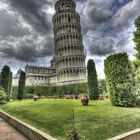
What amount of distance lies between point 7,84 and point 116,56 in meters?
21.5

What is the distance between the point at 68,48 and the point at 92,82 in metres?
66.6

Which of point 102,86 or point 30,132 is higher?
point 102,86

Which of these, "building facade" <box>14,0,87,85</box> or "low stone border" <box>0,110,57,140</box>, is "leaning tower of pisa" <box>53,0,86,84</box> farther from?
"low stone border" <box>0,110,57,140</box>

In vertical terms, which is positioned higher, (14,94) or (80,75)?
(80,75)

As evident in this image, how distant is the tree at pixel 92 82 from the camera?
2511cm

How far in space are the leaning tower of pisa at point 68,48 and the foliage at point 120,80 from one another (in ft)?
232

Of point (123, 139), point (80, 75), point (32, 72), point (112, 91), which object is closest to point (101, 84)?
point (112, 91)

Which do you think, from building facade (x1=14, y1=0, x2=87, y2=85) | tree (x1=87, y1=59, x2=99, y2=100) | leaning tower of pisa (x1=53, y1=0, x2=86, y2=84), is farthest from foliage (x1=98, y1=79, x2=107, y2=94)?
leaning tower of pisa (x1=53, y1=0, x2=86, y2=84)

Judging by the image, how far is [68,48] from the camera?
90938mm

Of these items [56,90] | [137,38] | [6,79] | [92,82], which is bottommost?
[56,90]

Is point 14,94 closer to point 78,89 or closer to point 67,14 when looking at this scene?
point 78,89

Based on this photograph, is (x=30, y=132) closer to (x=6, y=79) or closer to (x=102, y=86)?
(x=102, y=86)

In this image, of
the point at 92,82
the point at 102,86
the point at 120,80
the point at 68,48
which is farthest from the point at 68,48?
the point at 120,80

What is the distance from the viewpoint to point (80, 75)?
91688mm
